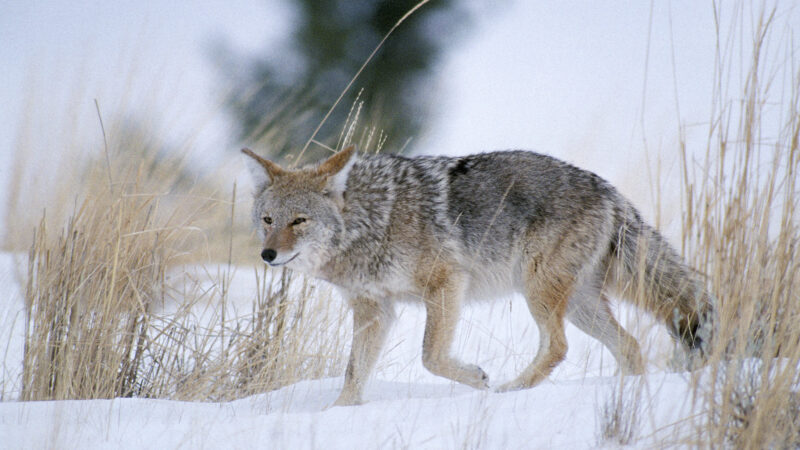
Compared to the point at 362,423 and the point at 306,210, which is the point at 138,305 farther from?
the point at 362,423

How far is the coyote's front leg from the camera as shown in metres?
3.91

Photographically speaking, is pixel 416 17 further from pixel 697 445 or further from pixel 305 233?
pixel 697 445

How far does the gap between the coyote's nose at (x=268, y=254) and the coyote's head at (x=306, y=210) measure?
0.11m

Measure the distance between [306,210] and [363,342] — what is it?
0.83 metres

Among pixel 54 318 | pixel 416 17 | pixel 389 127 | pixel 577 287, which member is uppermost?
pixel 416 17

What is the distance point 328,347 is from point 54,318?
1.66m

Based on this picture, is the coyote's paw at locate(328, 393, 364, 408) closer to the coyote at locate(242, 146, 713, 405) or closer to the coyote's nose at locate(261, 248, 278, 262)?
the coyote at locate(242, 146, 713, 405)

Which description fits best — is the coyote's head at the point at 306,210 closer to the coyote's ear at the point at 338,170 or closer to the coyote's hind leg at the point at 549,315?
the coyote's ear at the point at 338,170

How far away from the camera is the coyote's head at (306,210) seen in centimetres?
382

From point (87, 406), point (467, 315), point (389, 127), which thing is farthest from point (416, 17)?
point (87, 406)

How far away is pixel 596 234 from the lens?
4.01 metres

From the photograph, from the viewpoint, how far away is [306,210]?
3.88m

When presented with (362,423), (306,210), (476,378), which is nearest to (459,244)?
(476,378)

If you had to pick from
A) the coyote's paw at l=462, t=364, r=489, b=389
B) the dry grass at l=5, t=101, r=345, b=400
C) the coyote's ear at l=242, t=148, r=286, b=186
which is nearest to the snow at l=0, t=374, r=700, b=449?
the coyote's paw at l=462, t=364, r=489, b=389
